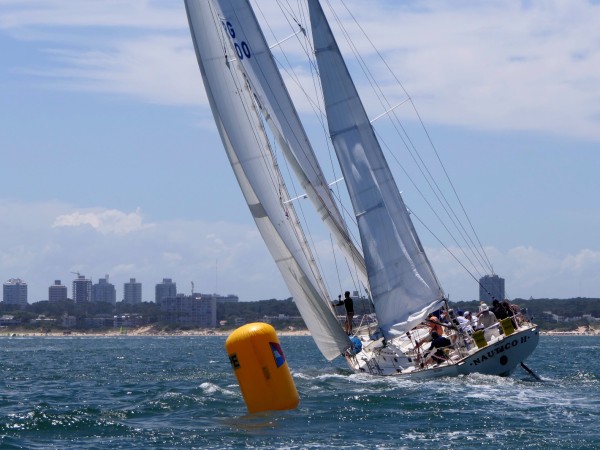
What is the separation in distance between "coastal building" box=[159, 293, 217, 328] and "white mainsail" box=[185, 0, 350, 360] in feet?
428

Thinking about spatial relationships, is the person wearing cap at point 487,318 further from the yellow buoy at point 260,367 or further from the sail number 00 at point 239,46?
the yellow buoy at point 260,367

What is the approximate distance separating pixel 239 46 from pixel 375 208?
552 cm

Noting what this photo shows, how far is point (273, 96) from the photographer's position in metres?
31.2

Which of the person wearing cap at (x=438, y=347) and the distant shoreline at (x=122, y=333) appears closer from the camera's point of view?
the person wearing cap at (x=438, y=347)

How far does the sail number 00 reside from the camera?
99.9ft

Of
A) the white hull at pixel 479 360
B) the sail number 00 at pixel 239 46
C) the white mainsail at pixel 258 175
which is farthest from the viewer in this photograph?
the sail number 00 at pixel 239 46

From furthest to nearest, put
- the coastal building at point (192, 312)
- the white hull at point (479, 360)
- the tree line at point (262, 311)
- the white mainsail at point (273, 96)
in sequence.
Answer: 1. the coastal building at point (192, 312)
2. the tree line at point (262, 311)
3. the white mainsail at point (273, 96)
4. the white hull at point (479, 360)

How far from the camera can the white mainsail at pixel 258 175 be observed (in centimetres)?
2895

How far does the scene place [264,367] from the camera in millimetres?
21266

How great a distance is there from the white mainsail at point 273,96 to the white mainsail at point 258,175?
2.11 feet

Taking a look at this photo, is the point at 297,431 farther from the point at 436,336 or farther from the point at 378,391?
the point at 436,336

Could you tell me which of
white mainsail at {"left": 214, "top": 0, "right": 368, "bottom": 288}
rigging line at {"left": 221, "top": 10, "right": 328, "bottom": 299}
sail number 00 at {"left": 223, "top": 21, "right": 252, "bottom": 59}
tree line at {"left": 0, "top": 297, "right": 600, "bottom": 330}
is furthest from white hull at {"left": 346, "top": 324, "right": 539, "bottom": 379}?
tree line at {"left": 0, "top": 297, "right": 600, "bottom": 330}

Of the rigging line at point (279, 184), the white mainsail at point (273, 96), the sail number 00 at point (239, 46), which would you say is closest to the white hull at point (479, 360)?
the rigging line at point (279, 184)

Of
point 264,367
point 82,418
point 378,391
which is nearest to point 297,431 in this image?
point 264,367
